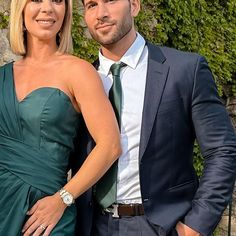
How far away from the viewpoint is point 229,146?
2.43 metres

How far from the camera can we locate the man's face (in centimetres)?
249

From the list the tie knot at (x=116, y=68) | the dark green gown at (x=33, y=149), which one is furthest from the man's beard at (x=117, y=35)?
the dark green gown at (x=33, y=149)

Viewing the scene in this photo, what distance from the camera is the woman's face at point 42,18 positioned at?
98.6 inches

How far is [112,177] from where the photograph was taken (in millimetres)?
2428

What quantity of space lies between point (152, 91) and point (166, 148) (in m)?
0.28

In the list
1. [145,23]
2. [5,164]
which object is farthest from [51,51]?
[145,23]

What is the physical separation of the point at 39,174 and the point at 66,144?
0.61 ft

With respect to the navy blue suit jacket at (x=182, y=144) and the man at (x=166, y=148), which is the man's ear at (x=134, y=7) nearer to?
the man at (x=166, y=148)

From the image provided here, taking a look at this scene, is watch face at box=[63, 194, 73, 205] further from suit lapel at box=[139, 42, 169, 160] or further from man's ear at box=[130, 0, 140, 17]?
man's ear at box=[130, 0, 140, 17]

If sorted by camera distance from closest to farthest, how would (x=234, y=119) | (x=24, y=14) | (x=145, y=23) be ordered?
(x=24, y=14), (x=145, y=23), (x=234, y=119)

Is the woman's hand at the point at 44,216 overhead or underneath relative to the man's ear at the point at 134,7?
underneath

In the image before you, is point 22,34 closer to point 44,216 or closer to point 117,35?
point 117,35

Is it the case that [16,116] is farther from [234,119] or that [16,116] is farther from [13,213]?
[234,119]

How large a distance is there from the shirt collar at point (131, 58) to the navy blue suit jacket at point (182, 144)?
0.10 m
